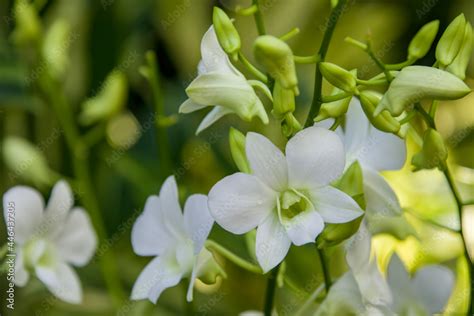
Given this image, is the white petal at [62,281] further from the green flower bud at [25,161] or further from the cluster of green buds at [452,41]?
the cluster of green buds at [452,41]

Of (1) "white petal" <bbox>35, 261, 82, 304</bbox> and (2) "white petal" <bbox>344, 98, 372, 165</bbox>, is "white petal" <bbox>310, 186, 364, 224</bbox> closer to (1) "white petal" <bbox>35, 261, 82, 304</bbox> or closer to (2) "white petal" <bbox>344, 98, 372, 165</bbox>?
(2) "white petal" <bbox>344, 98, 372, 165</bbox>

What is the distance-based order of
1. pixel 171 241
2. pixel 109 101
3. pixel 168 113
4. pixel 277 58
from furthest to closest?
pixel 168 113 → pixel 109 101 → pixel 171 241 → pixel 277 58

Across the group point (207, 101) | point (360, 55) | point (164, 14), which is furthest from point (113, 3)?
point (207, 101)

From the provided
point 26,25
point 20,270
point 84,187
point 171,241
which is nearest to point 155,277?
point 171,241

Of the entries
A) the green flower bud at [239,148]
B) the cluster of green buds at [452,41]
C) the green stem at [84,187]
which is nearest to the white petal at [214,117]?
the green flower bud at [239,148]

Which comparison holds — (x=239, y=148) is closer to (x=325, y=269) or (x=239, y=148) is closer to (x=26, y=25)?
(x=325, y=269)

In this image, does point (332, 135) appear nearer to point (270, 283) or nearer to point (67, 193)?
point (270, 283)
